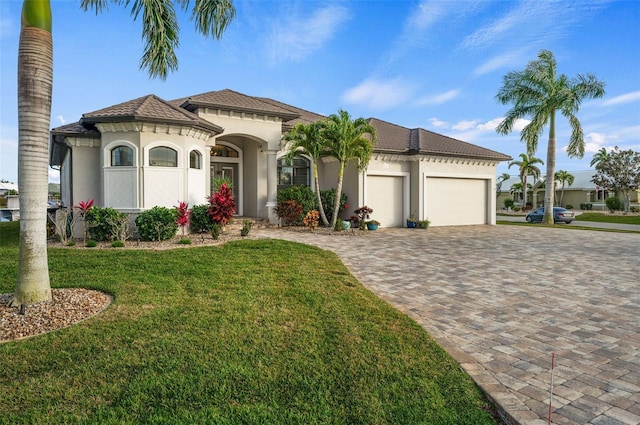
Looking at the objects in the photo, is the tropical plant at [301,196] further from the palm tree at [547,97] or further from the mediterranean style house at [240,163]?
the palm tree at [547,97]

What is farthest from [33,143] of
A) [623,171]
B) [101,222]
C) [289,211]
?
[623,171]

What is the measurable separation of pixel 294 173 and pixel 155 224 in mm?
8389

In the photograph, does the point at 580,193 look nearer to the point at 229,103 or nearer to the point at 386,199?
the point at 386,199

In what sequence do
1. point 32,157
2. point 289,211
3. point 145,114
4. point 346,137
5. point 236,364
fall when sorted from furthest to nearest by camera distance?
1. point 289,211
2. point 346,137
3. point 145,114
4. point 32,157
5. point 236,364

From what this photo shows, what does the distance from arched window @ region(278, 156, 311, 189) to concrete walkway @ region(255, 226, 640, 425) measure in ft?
23.4

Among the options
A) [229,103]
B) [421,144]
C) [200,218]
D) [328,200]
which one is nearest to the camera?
[200,218]

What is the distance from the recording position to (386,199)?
18531mm

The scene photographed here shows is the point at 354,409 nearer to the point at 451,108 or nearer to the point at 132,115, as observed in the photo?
the point at 132,115

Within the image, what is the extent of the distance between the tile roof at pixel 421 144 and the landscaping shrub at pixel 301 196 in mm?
3822

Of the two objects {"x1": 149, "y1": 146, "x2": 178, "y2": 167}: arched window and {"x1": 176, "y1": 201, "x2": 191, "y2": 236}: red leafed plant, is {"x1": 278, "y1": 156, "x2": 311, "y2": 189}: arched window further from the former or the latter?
{"x1": 176, "y1": 201, "x2": 191, "y2": 236}: red leafed plant

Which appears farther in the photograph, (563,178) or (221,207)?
(563,178)

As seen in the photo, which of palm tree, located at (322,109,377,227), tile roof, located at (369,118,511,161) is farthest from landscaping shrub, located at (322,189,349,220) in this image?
tile roof, located at (369,118,511,161)

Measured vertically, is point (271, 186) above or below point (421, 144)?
below

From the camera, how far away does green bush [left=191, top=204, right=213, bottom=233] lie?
1320 centimetres
